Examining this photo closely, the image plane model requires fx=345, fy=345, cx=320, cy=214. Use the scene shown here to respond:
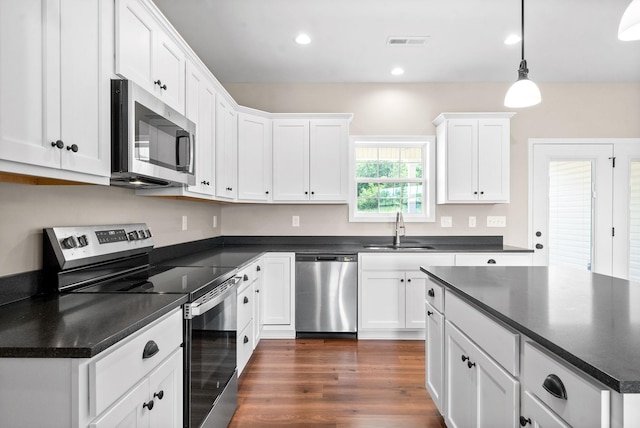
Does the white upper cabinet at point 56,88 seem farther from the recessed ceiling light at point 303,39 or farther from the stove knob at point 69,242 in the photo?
the recessed ceiling light at point 303,39

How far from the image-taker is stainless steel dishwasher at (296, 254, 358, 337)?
133 inches

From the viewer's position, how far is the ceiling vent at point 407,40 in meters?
2.96

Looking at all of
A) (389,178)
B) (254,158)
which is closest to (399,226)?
(389,178)

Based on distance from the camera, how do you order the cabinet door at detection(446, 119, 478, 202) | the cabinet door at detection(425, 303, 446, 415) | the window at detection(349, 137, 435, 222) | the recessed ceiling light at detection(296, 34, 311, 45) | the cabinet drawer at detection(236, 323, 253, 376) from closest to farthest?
the cabinet door at detection(425, 303, 446, 415) < the cabinet drawer at detection(236, 323, 253, 376) < the recessed ceiling light at detection(296, 34, 311, 45) < the cabinet door at detection(446, 119, 478, 202) < the window at detection(349, 137, 435, 222)

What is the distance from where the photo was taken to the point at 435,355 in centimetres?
203

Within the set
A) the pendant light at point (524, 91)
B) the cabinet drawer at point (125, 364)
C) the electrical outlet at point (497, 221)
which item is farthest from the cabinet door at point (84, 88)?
the electrical outlet at point (497, 221)

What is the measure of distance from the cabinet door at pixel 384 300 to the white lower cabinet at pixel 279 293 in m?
0.70

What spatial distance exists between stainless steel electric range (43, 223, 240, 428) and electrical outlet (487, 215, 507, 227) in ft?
10.1

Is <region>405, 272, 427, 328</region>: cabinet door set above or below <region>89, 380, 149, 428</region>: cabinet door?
below

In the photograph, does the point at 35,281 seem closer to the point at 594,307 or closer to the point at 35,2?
the point at 35,2

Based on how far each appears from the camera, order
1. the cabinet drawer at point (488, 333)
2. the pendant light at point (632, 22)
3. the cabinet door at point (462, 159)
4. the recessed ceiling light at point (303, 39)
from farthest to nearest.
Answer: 1. the cabinet door at point (462, 159)
2. the recessed ceiling light at point (303, 39)
3. the pendant light at point (632, 22)
4. the cabinet drawer at point (488, 333)

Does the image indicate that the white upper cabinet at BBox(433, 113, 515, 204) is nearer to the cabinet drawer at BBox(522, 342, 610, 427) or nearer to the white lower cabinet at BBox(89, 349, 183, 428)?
the cabinet drawer at BBox(522, 342, 610, 427)

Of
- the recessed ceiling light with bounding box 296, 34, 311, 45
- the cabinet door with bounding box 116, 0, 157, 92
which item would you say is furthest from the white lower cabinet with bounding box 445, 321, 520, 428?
the recessed ceiling light with bounding box 296, 34, 311, 45

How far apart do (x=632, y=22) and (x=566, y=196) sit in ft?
10.3
